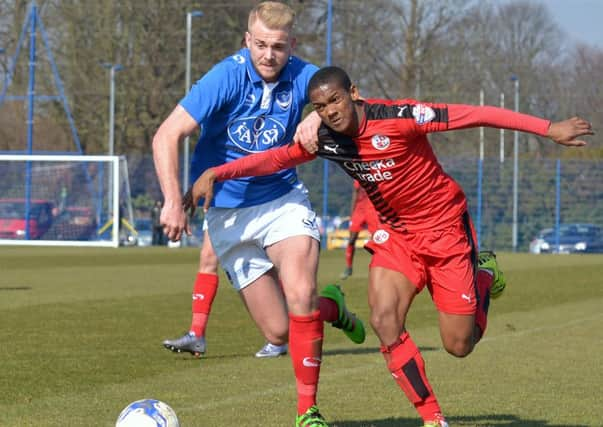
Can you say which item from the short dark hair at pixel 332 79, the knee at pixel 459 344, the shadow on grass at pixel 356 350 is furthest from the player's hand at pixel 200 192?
the shadow on grass at pixel 356 350

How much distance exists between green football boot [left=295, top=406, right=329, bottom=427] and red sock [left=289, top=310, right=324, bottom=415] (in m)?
0.07

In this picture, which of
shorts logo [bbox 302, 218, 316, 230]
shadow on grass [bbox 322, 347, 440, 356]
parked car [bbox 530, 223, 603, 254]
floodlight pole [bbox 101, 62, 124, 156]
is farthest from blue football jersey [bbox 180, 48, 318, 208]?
floodlight pole [bbox 101, 62, 124, 156]

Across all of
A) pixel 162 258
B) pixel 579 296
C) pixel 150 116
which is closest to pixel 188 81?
pixel 150 116

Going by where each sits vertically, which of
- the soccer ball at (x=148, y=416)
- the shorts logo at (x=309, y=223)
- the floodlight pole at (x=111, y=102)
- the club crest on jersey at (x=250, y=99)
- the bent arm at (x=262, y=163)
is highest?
the floodlight pole at (x=111, y=102)

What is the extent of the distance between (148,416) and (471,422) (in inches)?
79.3

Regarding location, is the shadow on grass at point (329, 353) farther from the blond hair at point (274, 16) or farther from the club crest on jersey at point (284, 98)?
the blond hair at point (274, 16)

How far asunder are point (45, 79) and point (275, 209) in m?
43.8

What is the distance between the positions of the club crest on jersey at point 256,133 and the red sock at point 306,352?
1.10m

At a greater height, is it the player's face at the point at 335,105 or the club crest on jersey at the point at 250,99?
the club crest on jersey at the point at 250,99

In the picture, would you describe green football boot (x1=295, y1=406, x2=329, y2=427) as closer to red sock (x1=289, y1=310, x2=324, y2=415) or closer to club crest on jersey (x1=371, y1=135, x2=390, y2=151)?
red sock (x1=289, y1=310, x2=324, y2=415)

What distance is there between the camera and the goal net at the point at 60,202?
116 ft

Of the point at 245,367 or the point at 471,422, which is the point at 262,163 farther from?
the point at 245,367

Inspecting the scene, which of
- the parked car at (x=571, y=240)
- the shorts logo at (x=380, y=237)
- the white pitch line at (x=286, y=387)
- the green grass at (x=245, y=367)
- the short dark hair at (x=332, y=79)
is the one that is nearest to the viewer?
the short dark hair at (x=332, y=79)

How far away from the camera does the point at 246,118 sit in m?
7.16
